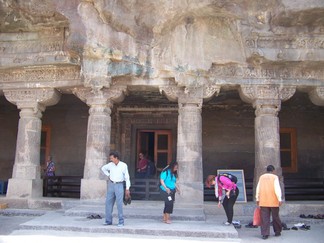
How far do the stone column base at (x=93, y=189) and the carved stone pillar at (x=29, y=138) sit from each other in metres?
1.50

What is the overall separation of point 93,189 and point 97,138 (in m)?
1.25

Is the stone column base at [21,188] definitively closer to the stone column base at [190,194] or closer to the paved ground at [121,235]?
the paved ground at [121,235]

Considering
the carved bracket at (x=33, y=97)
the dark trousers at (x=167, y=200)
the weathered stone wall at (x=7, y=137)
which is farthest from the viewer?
the weathered stone wall at (x=7, y=137)

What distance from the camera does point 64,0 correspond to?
8.87m

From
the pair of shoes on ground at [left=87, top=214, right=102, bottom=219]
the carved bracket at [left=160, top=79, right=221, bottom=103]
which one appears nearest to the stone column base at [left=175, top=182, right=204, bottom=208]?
the pair of shoes on ground at [left=87, top=214, right=102, bottom=219]

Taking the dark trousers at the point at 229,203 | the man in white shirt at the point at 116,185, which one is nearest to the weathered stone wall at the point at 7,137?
the man in white shirt at the point at 116,185

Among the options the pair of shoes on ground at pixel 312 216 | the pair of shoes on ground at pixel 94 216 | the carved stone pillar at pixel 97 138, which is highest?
the carved stone pillar at pixel 97 138

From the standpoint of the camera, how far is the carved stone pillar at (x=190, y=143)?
904 centimetres

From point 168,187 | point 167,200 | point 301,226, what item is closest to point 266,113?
point 301,226

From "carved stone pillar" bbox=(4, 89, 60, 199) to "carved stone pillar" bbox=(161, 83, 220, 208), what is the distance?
334 centimetres

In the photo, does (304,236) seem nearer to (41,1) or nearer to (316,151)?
(316,151)

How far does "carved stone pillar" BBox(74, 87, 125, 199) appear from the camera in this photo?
919 centimetres

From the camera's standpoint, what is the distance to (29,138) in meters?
9.97

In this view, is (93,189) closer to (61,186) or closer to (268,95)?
(61,186)
